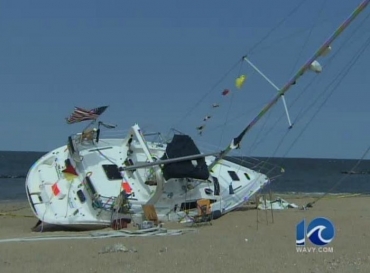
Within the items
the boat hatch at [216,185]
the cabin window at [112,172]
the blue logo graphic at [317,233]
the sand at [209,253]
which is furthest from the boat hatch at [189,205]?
the blue logo graphic at [317,233]

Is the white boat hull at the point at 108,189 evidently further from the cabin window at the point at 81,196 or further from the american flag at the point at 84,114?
the american flag at the point at 84,114

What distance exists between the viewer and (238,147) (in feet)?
82.7

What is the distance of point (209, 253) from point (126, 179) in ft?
29.4

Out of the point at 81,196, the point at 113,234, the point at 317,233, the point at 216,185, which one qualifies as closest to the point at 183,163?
the point at 216,185

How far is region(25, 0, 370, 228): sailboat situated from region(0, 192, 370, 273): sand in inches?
56.3

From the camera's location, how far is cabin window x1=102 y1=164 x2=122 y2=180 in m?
23.8

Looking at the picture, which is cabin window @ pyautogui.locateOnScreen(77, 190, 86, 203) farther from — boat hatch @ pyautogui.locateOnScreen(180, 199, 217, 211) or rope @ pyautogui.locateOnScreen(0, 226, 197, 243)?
boat hatch @ pyautogui.locateOnScreen(180, 199, 217, 211)

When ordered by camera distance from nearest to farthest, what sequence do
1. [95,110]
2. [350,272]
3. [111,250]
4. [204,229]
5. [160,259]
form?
[350,272] → [160,259] → [111,250] → [204,229] → [95,110]

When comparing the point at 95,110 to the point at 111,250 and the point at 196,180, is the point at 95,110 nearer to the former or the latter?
the point at 196,180

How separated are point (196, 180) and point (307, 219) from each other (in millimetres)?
4493

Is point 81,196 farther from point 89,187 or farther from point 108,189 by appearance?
point 108,189

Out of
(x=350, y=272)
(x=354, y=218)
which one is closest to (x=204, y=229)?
(x=354, y=218)

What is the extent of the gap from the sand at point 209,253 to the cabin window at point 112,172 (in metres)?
2.90

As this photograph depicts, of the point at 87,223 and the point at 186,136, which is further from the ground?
the point at 186,136
